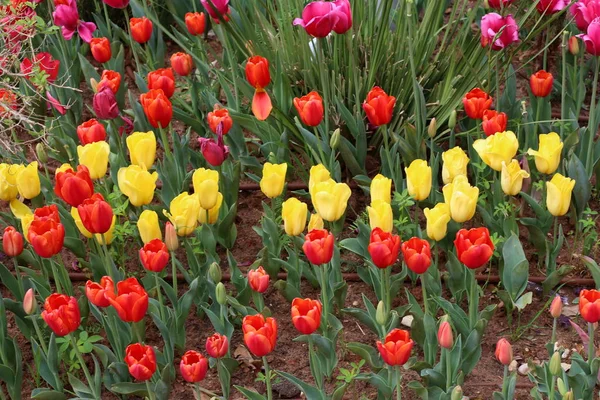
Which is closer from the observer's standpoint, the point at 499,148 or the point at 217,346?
the point at 217,346

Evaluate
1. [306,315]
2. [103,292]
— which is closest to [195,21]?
[103,292]

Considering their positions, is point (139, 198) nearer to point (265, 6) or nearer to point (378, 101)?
point (378, 101)

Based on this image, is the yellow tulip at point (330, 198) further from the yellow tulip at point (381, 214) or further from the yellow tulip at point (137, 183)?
the yellow tulip at point (137, 183)

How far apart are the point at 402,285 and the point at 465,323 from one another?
1.28 feet

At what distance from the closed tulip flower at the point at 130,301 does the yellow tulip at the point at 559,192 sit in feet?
3.77

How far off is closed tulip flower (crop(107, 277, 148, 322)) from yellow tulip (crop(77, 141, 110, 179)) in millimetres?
541

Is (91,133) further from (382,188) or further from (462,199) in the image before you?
(462,199)

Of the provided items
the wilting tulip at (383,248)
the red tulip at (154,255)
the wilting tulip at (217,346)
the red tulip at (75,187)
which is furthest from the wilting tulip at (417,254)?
the red tulip at (75,187)

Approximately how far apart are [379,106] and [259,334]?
2.95 ft

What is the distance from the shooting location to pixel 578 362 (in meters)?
2.41

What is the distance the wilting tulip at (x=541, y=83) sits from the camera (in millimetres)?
3125

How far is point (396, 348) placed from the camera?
7.07 feet

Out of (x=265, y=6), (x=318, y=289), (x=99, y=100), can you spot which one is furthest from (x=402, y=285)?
(x=265, y=6)

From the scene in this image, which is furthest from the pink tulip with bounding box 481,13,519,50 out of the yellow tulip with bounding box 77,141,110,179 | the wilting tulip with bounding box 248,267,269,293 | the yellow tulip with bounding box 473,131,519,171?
the yellow tulip with bounding box 77,141,110,179
